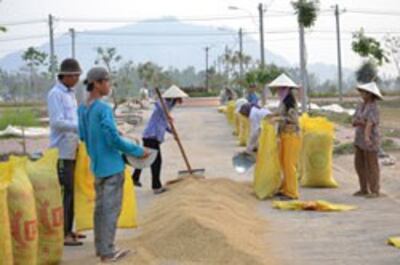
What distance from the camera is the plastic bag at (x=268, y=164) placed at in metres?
10.8

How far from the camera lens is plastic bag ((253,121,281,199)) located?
10.8 meters

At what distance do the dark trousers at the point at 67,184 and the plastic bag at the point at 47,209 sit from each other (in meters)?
0.81

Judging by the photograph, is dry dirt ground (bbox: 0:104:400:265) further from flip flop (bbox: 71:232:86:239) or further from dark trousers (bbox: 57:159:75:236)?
dark trousers (bbox: 57:159:75:236)

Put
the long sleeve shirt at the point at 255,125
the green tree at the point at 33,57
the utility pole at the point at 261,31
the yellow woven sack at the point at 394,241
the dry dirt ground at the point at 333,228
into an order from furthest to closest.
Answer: the green tree at the point at 33,57, the utility pole at the point at 261,31, the long sleeve shirt at the point at 255,125, the yellow woven sack at the point at 394,241, the dry dirt ground at the point at 333,228

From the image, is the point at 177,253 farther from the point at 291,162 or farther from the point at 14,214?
the point at 291,162

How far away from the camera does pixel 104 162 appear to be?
6.73 m

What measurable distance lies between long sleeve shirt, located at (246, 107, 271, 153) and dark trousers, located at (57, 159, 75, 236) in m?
4.21

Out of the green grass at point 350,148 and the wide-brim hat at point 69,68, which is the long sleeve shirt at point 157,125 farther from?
the green grass at point 350,148

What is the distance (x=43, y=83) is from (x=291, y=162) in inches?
2821

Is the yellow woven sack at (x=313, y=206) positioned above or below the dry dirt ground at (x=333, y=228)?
above

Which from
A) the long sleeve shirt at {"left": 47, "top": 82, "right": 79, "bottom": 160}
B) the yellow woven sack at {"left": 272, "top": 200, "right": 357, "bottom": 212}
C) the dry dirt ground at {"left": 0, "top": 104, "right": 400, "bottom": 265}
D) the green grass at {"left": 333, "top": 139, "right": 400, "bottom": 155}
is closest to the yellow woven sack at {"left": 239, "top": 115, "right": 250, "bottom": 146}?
the green grass at {"left": 333, "top": 139, "right": 400, "bottom": 155}

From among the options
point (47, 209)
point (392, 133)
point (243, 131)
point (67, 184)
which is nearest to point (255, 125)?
point (67, 184)

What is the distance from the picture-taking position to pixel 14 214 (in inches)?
241

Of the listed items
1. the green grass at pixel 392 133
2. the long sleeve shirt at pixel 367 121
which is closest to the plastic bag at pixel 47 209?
the long sleeve shirt at pixel 367 121
